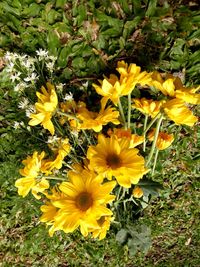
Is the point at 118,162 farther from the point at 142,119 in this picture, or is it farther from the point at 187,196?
the point at 187,196

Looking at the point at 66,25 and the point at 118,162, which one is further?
the point at 66,25

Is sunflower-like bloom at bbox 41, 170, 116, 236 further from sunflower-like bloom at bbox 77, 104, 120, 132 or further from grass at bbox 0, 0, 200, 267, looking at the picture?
grass at bbox 0, 0, 200, 267

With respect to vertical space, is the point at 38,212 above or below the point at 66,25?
below

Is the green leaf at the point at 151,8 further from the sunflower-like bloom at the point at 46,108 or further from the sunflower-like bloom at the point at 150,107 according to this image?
the sunflower-like bloom at the point at 46,108

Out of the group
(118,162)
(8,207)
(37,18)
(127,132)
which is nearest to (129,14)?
(37,18)

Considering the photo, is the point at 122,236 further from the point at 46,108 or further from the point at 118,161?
the point at 46,108

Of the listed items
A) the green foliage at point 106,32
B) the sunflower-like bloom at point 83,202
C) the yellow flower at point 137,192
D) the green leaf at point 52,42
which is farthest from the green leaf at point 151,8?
the sunflower-like bloom at point 83,202

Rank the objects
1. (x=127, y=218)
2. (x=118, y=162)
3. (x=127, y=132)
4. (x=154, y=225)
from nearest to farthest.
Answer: (x=118, y=162) → (x=127, y=132) → (x=127, y=218) → (x=154, y=225)
